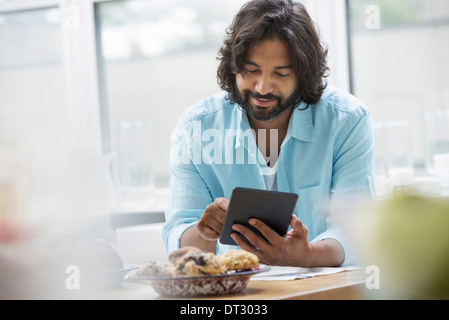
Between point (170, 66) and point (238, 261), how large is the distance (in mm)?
2063

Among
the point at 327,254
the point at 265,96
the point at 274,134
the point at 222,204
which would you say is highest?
the point at 265,96

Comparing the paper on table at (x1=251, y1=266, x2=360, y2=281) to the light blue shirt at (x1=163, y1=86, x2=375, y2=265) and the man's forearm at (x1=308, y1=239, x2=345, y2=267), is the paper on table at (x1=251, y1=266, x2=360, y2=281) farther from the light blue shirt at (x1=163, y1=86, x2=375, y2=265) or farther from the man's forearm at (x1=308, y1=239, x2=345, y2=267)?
the light blue shirt at (x1=163, y1=86, x2=375, y2=265)

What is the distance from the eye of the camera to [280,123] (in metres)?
1.72

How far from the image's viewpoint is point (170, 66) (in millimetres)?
2885

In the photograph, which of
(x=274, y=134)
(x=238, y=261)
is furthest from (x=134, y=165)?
(x=238, y=261)

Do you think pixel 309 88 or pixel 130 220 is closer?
pixel 309 88

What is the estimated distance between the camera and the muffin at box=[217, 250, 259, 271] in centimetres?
92

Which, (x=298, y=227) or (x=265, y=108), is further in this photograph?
(x=265, y=108)

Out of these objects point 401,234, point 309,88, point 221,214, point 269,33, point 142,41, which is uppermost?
point 142,41

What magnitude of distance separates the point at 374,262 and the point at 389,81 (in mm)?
2395

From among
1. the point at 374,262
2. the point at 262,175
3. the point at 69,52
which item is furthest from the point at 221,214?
the point at 69,52

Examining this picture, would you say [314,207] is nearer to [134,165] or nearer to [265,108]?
[265,108]

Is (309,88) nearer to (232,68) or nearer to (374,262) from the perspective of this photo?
(232,68)

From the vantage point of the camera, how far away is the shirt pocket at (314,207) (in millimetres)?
1606
